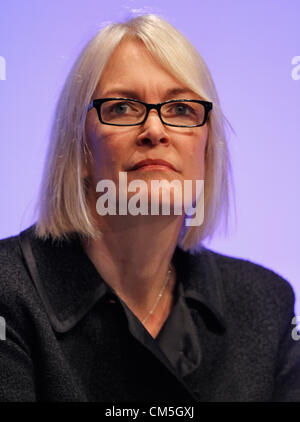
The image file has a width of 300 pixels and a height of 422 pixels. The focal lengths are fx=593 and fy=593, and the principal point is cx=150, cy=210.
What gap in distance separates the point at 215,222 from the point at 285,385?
1.25 ft

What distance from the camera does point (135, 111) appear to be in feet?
3.69

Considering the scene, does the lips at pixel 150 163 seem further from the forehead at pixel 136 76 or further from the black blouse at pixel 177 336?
the black blouse at pixel 177 336

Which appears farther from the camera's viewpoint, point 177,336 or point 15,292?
point 177,336

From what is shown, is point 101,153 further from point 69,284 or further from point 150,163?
point 69,284

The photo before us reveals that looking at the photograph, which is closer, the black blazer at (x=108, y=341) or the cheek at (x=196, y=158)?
the black blazer at (x=108, y=341)

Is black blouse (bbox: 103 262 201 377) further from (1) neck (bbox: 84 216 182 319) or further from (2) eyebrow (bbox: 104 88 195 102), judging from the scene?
(2) eyebrow (bbox: 104 88 195 102)

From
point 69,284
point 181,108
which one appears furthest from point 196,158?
point 69,284

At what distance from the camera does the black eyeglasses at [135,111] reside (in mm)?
1114

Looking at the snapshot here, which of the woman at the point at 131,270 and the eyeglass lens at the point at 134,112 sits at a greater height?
the eyeglass lens at the point at 134,112

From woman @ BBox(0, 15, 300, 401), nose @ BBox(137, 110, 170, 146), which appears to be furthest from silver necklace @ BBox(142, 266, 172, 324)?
nose @ BBox(137, 110, 170, 146)

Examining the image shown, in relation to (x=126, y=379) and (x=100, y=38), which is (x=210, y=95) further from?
(x=126, y=379)

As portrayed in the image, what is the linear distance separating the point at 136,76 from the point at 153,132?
120mm

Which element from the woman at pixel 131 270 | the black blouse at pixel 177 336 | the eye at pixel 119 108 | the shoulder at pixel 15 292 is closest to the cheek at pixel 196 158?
the woman at pixel 131 270

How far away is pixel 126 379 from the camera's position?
1.07m
